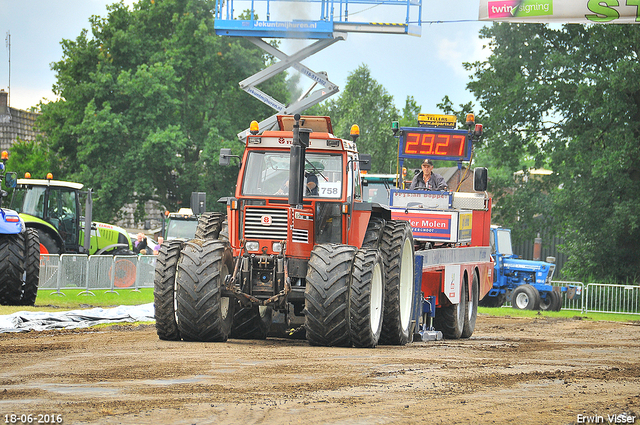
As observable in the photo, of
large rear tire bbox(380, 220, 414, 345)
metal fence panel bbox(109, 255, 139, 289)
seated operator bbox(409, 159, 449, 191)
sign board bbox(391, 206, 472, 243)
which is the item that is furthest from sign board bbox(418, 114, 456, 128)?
metal fence panel bbox(109, 255, 139, 289)

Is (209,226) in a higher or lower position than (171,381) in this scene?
higher

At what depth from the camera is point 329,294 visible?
10086mm

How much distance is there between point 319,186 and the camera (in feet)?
37.0

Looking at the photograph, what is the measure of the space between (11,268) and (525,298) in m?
18.2

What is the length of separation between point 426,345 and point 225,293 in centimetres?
351

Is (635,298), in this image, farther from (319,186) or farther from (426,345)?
(319,186)

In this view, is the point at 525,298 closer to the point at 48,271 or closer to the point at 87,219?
the point at 87,219

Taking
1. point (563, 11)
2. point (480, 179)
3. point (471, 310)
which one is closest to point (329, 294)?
point (480, 179)

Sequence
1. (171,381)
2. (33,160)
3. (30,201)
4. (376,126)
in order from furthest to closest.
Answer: (376,126) < (33,160) < (30,201) < (171,381)

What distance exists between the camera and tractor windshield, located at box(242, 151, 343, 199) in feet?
36.8

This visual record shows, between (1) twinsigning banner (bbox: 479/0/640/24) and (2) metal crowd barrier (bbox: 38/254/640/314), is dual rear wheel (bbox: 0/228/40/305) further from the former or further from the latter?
(1) twinsigning banner (bbox: 479/0/640/24)

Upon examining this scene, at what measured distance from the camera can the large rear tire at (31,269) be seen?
17016 millimetres

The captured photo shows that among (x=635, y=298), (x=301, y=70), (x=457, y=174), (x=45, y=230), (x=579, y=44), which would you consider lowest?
(x=635, y=298)

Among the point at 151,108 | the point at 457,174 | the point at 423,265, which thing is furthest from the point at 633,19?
the point at 151,108
